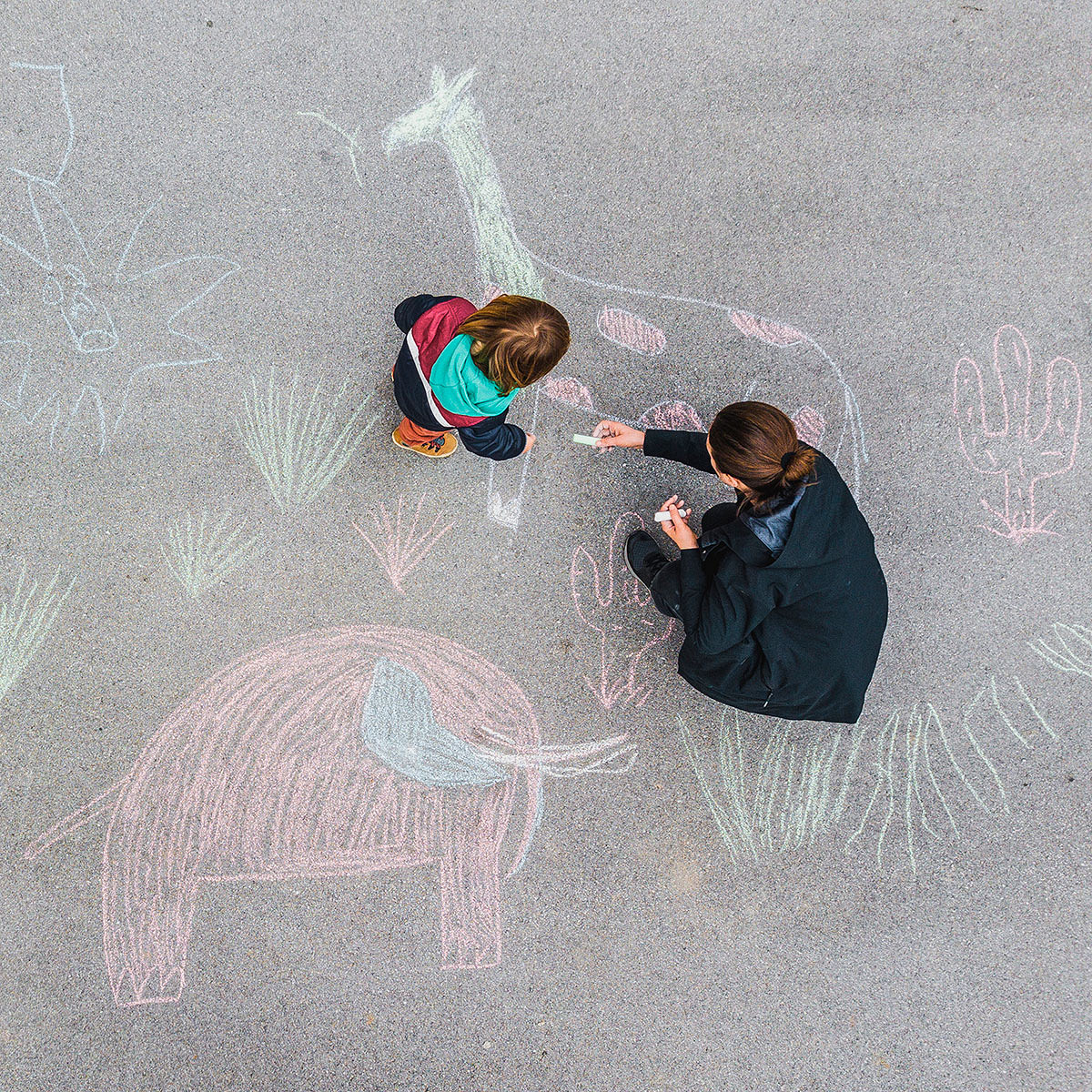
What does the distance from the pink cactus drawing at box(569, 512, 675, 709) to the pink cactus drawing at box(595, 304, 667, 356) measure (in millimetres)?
598

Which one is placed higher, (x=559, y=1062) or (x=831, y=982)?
(x=831, y=982)

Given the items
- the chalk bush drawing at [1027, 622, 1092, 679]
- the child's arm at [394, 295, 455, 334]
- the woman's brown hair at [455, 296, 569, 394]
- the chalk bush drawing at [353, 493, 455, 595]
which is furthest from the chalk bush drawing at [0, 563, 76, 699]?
the chalk bush drawing at [1027, 622, 1092, 679]

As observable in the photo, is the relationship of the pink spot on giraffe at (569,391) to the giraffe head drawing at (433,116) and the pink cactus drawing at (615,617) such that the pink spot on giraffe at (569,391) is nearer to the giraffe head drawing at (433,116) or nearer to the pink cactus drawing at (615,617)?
the pink cactus drawing at (615,617)

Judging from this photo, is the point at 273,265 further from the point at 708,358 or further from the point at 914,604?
the point at 914,604

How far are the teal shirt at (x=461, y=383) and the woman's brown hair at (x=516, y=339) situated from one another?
35mm

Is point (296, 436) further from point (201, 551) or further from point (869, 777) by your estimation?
point (869, 777)

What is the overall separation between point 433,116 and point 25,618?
2.20 meters

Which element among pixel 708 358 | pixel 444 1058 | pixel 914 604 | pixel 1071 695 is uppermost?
pixel 708 358

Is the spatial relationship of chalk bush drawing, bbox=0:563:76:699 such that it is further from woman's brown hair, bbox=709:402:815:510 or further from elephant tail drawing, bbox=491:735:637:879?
woman's brown hair, bbox=709:402:815:510

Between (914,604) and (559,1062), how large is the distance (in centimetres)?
199

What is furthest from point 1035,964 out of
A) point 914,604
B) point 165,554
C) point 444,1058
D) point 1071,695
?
point 165,554

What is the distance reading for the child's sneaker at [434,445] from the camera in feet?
7.90

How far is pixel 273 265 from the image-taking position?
2.50m

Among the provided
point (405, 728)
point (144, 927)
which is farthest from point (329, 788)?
point (144, 927)
